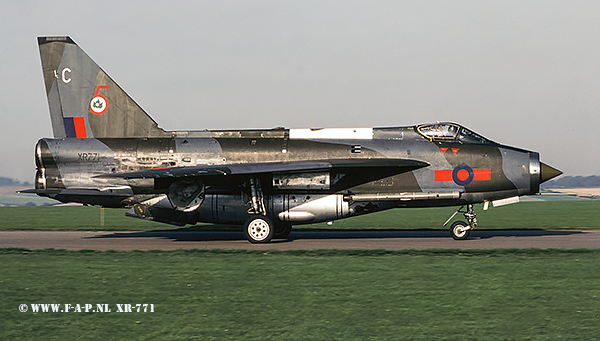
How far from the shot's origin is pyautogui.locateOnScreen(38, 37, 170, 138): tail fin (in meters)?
21.0

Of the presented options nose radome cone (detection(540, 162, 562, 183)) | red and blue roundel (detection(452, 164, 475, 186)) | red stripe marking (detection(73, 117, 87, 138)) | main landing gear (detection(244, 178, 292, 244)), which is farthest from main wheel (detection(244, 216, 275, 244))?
nose radome cone (detection(540, 162, 562, 183))

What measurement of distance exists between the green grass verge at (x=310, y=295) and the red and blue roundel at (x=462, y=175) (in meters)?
4.89

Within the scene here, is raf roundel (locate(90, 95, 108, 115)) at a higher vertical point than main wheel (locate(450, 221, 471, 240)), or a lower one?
higher

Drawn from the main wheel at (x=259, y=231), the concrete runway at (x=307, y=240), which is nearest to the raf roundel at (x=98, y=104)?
the concrete runway at (x=307, y=240)

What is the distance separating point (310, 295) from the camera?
8.91 metres

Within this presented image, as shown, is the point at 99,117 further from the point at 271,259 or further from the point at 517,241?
the point at 517,241

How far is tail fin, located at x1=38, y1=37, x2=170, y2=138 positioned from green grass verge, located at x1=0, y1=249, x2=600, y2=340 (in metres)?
8.09

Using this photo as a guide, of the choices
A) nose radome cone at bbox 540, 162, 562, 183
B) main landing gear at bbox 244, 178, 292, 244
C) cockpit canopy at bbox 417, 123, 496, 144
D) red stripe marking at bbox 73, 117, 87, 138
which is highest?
red stripe marking at bbox 73, 117, 87, 138

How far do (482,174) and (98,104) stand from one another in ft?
46.3

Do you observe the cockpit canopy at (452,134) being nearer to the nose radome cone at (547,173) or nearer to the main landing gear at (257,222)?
the nose radome cone at (547,173)

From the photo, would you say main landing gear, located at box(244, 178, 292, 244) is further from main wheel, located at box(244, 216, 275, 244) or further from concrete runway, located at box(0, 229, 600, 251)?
concrete runway, located at box(0, 229, 600, 251)

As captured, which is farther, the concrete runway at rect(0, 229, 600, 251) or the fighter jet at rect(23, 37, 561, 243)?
the fighter jet at rect(23, 37, 561, 243)

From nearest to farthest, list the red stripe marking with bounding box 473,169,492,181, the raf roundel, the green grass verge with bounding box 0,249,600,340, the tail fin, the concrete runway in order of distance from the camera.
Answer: the green grass verge with bounding box 0,249,600,340
the concrete runway
the red stripe marking with bounding box 473,169,492,181
the tail fin
the raf roundel

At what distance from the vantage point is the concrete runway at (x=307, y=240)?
16.5m
